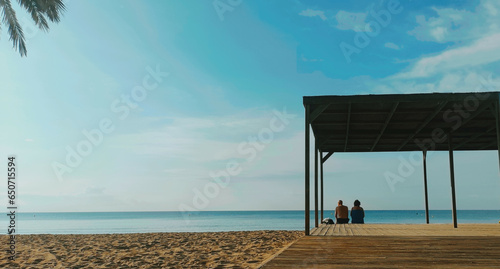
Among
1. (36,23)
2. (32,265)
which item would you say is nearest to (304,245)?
(32,265)

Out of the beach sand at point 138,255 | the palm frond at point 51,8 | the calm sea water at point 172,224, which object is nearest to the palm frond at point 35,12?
→ the palm frond at point 51,8

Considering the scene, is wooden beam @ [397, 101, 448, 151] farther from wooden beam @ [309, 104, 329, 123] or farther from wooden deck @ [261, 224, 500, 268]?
wooden deck @ [261, 224, 500, 268]

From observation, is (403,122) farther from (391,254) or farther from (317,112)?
(391,254)

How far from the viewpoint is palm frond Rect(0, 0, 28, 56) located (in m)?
13.4

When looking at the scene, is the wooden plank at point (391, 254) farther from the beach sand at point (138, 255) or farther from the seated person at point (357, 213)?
the seated person at point (357, 213)

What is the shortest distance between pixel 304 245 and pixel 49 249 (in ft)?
27.7

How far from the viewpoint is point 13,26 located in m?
13.7

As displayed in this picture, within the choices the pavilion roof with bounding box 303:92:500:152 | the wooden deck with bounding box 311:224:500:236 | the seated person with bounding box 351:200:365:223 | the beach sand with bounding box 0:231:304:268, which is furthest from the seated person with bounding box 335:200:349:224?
the beach sand with bounding box 0:231:304:268

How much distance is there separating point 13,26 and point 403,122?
1238 cm

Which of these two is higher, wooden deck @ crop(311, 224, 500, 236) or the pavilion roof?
the pavilion roof

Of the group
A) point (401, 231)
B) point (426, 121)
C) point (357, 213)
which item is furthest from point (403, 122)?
point (357, 213)

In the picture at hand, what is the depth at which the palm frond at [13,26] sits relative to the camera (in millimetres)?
13406

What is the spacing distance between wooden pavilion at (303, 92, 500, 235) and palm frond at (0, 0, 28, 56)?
32.1 feet

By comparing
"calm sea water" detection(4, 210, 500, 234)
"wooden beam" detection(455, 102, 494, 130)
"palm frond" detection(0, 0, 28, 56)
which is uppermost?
"palm frond" detection(0, 0, 28, 56)
